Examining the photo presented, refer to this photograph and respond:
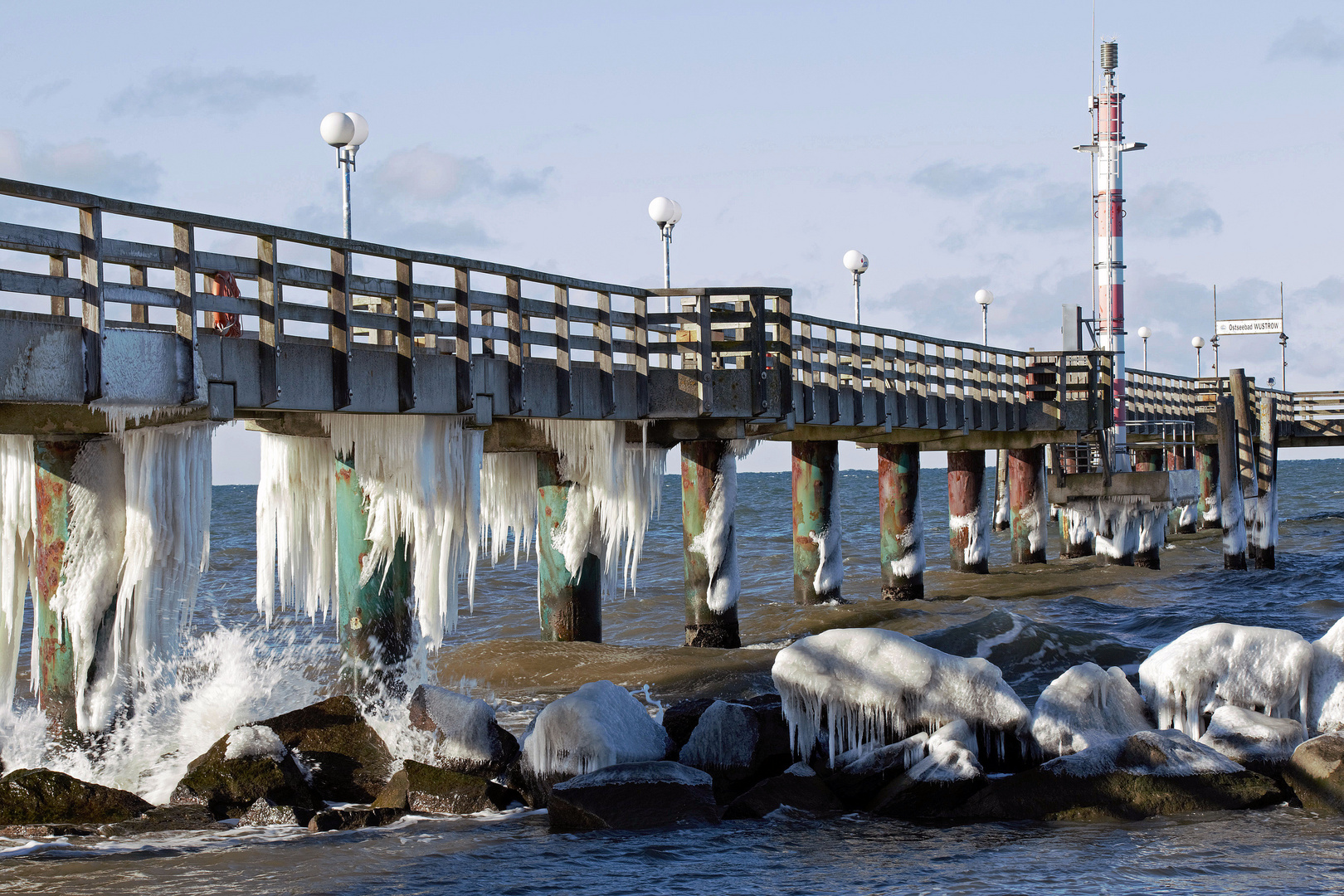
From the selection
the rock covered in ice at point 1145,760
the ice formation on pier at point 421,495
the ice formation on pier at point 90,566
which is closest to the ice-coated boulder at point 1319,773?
the rock covered in ice at point 1145,760

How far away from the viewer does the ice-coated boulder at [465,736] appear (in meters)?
10.8

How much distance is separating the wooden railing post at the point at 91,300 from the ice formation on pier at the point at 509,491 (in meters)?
7.05

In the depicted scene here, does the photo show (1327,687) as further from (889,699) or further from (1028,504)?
(1028,504)

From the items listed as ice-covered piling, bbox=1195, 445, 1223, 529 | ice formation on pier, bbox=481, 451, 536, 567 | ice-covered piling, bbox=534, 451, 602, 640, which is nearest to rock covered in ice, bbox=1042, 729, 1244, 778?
ice-covered piling, bbox=534, 451, 602, 640

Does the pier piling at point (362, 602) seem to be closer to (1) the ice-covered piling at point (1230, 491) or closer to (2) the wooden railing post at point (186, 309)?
(2) the wooden railing post at point (186, 309)

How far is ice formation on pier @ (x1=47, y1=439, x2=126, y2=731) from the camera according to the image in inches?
397

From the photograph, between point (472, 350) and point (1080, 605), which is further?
point (1080, 605)

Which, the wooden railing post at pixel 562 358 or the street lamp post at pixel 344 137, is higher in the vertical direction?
the street lamp post at pixel 344 137

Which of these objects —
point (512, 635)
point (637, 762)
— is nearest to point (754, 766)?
point (637, 762)

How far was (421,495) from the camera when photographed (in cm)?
1241

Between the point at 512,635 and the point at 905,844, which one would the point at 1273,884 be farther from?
the point at 512,635

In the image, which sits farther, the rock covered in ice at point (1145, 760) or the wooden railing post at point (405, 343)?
the wooden railing post at point (405, 343)

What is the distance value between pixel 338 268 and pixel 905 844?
6.19m

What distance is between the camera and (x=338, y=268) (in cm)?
1144
